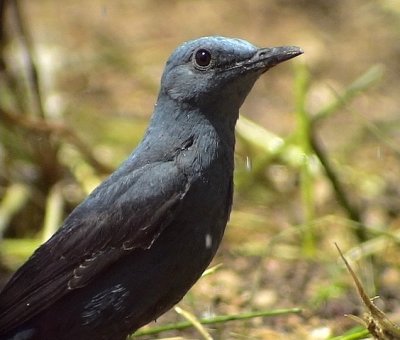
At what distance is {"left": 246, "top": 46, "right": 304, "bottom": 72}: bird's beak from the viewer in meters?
3.66

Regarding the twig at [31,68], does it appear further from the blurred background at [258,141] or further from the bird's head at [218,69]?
the bird's head at [218,69]

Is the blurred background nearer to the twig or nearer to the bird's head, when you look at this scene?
the twig

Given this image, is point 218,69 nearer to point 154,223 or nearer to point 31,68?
point 154,223

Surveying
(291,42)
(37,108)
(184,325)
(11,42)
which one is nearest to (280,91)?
(291,42)

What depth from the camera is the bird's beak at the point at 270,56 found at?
3664 mm

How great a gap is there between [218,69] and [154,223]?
0.55 meters

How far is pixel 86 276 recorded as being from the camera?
12.1 feet

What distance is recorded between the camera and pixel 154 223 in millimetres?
3611

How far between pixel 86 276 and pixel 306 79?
201 centimetres

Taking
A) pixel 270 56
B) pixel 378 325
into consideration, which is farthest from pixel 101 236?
pixel 378 325

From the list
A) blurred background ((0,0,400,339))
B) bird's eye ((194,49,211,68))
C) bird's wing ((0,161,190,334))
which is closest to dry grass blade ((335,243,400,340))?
blurred background ((0,0,400,339))

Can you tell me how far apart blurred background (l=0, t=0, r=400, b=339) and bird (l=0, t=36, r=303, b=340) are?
0.60m

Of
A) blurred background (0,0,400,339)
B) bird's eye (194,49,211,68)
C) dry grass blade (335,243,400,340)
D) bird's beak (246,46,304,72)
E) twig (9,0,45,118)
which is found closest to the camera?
dry grass blade (335,243,400,340)

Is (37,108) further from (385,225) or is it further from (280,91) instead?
(280,91)
